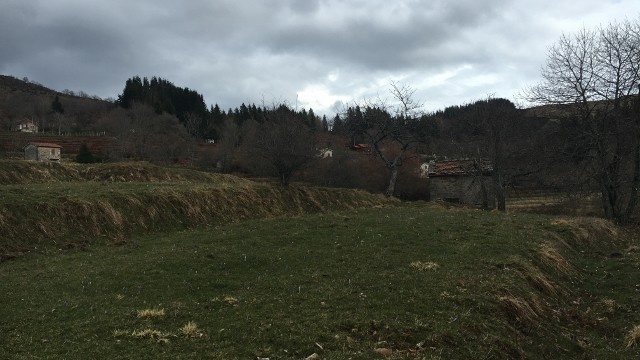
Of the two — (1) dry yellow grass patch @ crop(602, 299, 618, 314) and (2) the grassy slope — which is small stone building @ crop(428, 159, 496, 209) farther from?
(1) dry yellow grass patch @ crop(602, 299, 618, 314)

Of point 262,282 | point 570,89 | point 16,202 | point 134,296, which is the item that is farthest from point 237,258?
point 570,89

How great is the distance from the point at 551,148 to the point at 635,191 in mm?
5882

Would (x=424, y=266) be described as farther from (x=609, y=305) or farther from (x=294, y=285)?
(x=609, y=305)

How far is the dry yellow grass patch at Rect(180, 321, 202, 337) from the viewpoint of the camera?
8.05 m

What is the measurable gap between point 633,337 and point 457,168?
188 feet

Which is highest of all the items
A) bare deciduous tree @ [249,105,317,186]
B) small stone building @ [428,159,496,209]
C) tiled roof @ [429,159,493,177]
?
bare deciduous tree @ [249,105,317,186]

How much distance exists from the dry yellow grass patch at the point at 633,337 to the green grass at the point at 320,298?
107 mm

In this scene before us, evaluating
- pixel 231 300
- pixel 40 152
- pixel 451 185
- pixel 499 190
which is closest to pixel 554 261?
pixel 231 300

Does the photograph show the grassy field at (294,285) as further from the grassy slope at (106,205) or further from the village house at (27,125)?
the village house at (27,125)

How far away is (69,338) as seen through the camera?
8031mm

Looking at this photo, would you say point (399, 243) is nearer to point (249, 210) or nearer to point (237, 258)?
point (237, 258)

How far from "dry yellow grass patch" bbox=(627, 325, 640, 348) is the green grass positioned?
11cm

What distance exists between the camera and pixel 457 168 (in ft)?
215

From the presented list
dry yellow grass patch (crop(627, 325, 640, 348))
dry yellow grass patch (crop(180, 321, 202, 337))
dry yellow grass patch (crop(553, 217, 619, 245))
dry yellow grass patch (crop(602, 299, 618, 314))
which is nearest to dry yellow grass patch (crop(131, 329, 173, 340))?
dry yellow grass patch (crop(180, 321, 202, 337))
